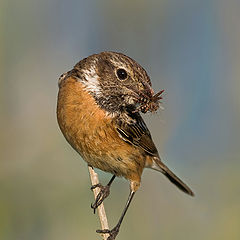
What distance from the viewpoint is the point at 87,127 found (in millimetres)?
3043

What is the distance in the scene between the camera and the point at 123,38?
333 cm

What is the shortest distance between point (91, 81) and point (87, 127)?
0.37 m

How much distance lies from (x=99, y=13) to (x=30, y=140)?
1100 millimetres

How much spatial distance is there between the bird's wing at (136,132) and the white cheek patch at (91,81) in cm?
30

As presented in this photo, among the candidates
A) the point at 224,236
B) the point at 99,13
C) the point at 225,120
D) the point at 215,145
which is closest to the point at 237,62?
the point at 225,120

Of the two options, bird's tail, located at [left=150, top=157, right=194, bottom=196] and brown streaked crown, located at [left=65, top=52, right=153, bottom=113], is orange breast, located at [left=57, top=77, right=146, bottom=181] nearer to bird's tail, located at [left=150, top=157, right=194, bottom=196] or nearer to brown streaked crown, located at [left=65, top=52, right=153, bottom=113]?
brown streaked crown, located at [left=65, top=52, right=153, bottom=113]

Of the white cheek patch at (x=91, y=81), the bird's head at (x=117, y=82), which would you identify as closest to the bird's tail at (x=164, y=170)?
the bird's head at (x=117, y=82)

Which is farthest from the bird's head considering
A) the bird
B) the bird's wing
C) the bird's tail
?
Result: the bird's tail

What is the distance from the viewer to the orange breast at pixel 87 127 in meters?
3.04

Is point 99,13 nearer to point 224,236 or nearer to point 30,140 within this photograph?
point 30,140

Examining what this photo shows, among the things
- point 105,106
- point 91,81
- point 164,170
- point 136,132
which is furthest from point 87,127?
point 164,170

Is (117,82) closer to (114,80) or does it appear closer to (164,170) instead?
(114,80)

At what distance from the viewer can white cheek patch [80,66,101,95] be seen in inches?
122

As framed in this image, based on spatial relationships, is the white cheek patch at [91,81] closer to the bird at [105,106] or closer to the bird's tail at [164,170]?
the bird at [105,106]
